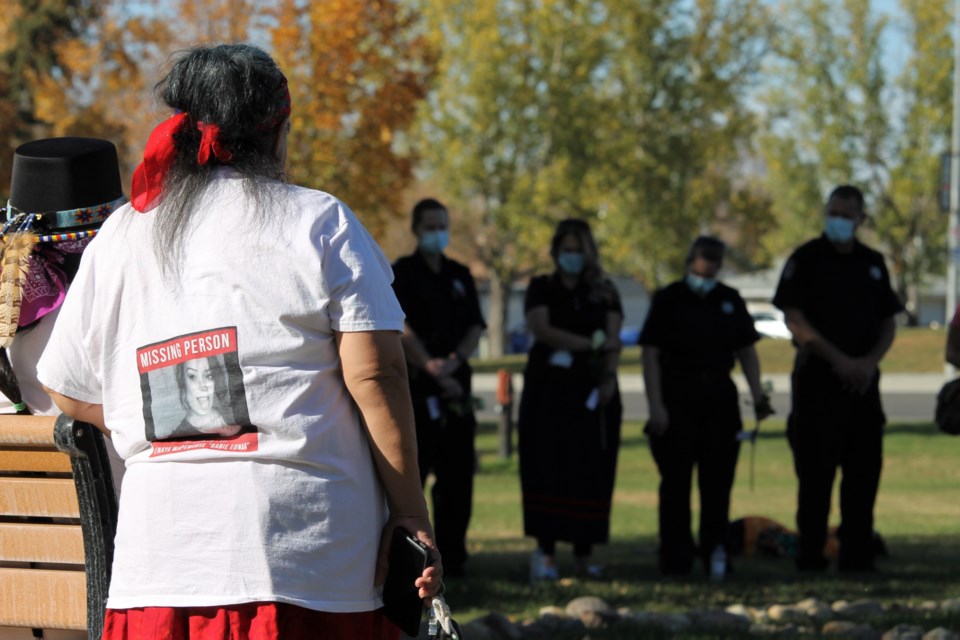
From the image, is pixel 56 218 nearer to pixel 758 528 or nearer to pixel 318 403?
pixel 318 403

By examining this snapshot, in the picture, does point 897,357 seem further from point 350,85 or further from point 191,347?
point 191,347

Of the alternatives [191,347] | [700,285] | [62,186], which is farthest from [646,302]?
[191,347]

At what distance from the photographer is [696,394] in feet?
27.5

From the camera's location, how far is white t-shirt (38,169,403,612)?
269cm

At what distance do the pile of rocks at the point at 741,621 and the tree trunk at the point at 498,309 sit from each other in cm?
3902

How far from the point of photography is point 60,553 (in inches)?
132

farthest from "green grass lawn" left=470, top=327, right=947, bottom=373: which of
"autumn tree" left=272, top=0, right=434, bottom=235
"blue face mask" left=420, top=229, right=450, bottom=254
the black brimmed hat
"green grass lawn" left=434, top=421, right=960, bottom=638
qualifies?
the black brimmed hat

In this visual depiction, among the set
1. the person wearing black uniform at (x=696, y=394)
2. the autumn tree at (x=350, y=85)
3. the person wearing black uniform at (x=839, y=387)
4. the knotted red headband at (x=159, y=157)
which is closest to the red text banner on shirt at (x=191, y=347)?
the knotted red headband at (x=159, y=157)

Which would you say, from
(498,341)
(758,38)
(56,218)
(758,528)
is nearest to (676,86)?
(758,38)

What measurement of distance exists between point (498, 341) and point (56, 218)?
1752 inches

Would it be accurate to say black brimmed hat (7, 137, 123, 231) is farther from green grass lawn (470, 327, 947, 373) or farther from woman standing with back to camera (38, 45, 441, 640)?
green grass lawn (470, 327, 947, 373)

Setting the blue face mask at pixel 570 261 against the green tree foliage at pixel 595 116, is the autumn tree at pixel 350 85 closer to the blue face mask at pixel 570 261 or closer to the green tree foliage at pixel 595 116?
the blue face mask at pixel 570 261

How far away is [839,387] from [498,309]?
39311 millimetres

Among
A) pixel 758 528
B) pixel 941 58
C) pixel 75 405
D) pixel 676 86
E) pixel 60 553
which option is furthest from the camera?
pixel 941 58
